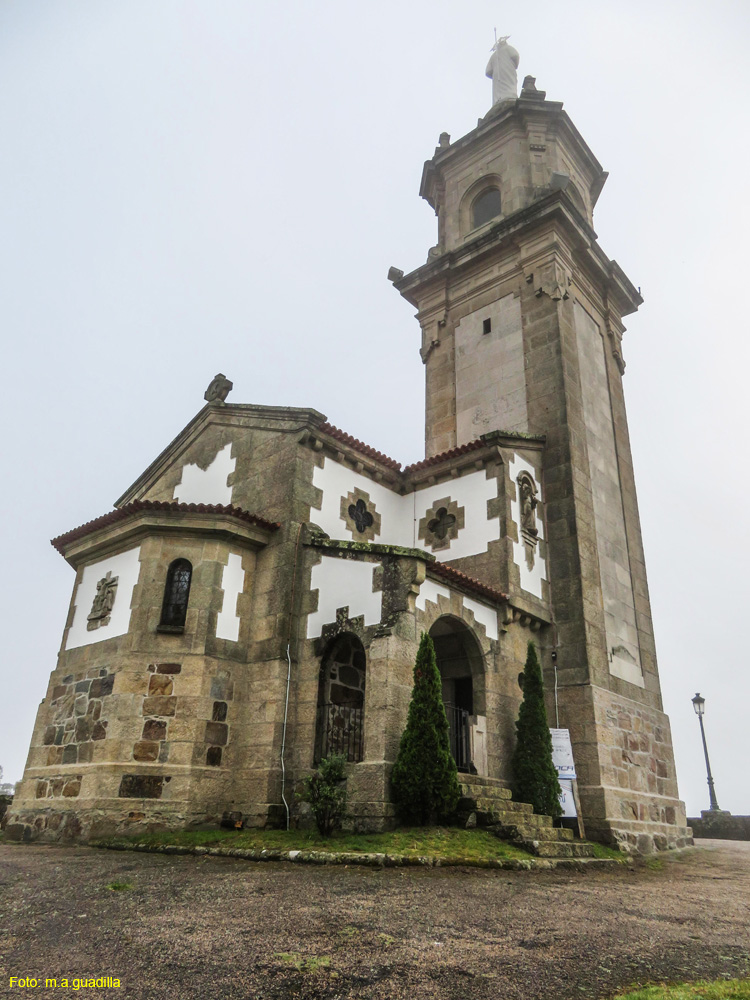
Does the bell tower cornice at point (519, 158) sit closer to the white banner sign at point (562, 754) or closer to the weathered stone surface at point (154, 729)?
the white banner sign at point (562, 754)

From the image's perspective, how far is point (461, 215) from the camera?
75.3 ft

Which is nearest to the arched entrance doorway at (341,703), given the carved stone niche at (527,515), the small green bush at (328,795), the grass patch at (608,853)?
the small green bush at (328,795)

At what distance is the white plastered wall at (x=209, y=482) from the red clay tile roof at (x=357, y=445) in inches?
89.7

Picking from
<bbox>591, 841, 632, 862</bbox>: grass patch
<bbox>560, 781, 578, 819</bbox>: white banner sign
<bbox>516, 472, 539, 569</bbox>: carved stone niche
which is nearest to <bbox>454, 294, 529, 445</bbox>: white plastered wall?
<bbox>516, 472, 539, 569</bbox>: carved stone niche

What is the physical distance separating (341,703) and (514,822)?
3590 millimetres

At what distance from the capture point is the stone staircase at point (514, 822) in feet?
32.5

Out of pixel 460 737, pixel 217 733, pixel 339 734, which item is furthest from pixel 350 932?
pixel 460 737

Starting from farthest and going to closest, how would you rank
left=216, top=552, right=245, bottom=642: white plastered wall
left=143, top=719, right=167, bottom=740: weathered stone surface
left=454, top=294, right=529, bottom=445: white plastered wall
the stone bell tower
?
left=454, top=294, right=529, bottom=445: white plastered wall < the stone bell tower < left=216, top=552, right=245, bottom=642: white plastered wall < left=143, top=719, right=167, bottom=740: weathered stone surface

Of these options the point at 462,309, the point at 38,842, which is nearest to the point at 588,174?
the point at 462,309

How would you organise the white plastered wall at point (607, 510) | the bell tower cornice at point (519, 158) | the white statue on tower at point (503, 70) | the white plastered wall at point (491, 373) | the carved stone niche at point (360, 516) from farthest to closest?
the white statue on tower at point (503, 70), the bell tower cornice at point (519, 158), the white plastered wall at point (491, 373), the white plastered wall at point (607, 510), the carved stone niche at point (360, 516)

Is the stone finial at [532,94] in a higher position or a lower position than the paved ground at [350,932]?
higher

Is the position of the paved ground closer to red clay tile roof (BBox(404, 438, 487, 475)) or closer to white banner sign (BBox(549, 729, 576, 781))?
white banner sign (BBox(549, 729, 576, 781))

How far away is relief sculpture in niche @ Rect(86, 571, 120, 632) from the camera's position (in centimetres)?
1327

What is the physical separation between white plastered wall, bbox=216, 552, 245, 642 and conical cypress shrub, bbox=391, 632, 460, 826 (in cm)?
400
